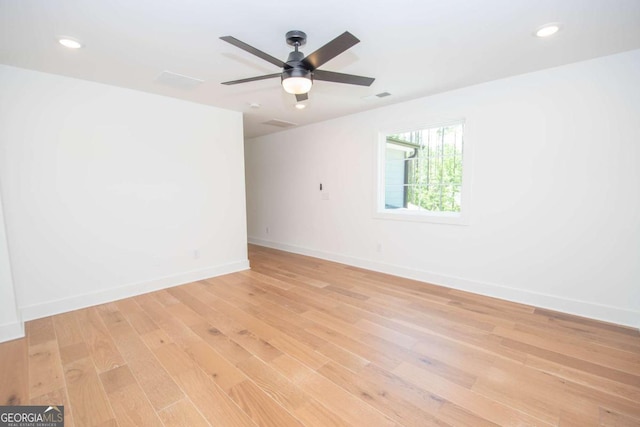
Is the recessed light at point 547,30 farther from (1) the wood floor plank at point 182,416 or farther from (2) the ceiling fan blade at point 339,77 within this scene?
(1) the wood floor plank at point 182,416

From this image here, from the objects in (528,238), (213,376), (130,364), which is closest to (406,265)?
(528,238)

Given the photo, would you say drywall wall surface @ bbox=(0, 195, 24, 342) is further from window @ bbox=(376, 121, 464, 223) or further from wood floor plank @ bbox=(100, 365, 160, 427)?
window @ bbox=(376, 121, 464, 223)

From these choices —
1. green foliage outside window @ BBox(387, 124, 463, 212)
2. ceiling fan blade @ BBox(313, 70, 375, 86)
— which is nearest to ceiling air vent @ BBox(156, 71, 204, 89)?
ceiling fan blade @ BBox(313, 70, 375, 86)

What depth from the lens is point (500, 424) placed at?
152 centimetres

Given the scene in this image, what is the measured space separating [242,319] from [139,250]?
1.73 m

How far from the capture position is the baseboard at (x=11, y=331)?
7.82 ft

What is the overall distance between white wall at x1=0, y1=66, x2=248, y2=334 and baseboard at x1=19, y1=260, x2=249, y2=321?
0.04 ft

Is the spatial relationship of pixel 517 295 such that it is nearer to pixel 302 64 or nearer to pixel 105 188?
pixel 302 64

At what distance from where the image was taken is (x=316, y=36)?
2.11 meters

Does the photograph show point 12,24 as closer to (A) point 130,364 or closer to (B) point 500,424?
(A) point 130,364

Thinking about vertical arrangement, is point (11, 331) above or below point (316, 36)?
below

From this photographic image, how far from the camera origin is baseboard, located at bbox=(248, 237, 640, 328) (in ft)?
8.53

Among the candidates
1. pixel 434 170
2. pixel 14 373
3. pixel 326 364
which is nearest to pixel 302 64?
pixel 326 364

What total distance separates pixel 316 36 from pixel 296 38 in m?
0.17
